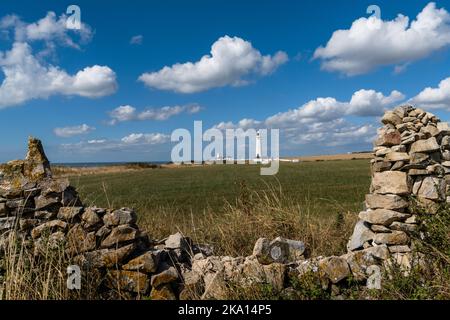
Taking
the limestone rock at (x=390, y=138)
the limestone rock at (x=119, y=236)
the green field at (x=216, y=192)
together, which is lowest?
the green field at (x=216, y=192)

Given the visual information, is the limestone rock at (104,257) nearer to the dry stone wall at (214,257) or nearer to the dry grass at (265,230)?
the dry stone wall at (214,257)

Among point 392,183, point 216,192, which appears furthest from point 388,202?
point 216,192

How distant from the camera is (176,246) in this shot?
717cm

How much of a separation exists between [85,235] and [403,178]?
532 centimetres

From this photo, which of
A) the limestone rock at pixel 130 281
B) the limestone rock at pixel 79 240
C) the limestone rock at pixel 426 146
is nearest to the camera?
the limestone rock at pixel 130 281

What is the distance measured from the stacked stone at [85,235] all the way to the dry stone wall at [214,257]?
0.02 metres

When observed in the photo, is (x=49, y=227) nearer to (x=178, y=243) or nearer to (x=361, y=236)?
(x=178, y=243)

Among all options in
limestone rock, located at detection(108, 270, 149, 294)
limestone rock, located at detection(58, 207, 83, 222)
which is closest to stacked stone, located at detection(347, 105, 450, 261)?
limestone rock, located at detection(108, 270, 149, 294)

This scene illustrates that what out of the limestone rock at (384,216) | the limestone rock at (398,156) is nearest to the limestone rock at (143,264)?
the limestone rock at (384,216)

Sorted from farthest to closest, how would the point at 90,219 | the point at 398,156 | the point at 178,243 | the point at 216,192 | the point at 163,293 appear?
the point at 216,192 < the point at 178,243 < the point at 398,156 < the point at 90,219 < the point at 163,293

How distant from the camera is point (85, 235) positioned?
6.26 meters

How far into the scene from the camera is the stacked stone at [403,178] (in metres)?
6.58
